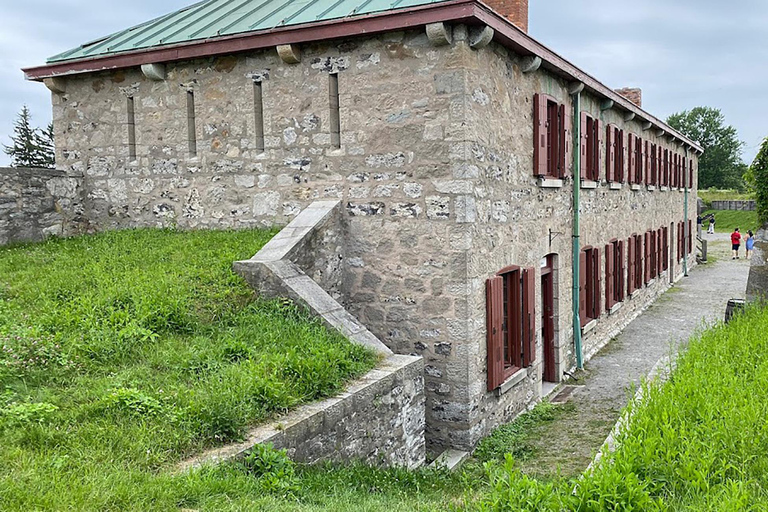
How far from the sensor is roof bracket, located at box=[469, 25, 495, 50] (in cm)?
725

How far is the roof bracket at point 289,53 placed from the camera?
830cm

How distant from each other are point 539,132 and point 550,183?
899 millimetres

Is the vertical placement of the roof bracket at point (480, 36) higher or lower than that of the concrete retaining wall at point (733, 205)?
higher

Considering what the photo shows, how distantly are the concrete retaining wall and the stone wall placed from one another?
4552 cm

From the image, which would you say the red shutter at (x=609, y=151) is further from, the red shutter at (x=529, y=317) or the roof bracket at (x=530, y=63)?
the red shutter at (x=529, y=317)

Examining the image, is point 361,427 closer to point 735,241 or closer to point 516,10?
point 516,10

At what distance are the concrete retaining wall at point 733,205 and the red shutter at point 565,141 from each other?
1574 inches

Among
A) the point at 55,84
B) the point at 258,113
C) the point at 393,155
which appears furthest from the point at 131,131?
the point at 393,155

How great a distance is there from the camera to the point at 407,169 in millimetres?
7754

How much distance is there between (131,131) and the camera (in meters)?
10.0

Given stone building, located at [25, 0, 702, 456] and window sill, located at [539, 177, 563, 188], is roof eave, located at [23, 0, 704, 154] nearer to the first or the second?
stone building, located at [25, 0, 702, 456]

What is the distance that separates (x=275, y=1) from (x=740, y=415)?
8.33m

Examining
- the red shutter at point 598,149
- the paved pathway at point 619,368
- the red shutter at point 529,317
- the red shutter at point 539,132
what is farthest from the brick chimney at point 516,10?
the paved pathway at point 619,368

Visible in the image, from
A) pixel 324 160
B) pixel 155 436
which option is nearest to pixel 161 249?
pixel 324 160
